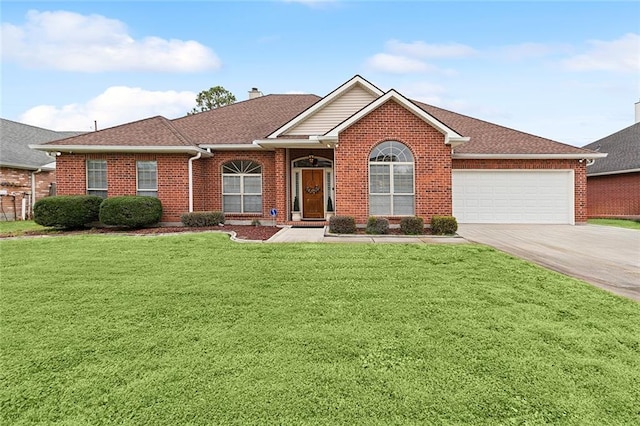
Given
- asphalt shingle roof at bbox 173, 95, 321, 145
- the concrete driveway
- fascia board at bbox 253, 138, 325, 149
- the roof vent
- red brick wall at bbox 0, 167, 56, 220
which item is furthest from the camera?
the roof vent

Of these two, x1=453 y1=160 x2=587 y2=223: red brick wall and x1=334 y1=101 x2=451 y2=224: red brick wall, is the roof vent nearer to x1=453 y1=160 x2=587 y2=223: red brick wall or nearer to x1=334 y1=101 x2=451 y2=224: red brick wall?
x1=334 y1=101 x2=451 y2=224: red brick wall

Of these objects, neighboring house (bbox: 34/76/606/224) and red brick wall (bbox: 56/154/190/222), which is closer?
neighboring house (bbox: 34/76/606/224)

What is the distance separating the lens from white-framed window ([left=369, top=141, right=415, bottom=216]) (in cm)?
1173

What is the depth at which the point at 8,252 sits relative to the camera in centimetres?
761

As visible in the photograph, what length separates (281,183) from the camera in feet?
44.0

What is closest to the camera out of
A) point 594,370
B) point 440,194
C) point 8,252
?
point 594,370

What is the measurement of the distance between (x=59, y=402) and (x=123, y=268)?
3.99 meters

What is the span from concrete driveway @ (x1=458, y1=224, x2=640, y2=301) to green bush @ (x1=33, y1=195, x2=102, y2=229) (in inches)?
529

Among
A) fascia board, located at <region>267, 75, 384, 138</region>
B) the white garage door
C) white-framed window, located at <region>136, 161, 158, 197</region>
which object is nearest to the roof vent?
fascia board, located at <region>267, 75, 384, 138</region>

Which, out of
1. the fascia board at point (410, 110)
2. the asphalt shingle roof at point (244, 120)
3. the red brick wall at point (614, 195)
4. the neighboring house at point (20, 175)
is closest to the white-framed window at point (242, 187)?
the asphalt shingle roof at point (244, 120)

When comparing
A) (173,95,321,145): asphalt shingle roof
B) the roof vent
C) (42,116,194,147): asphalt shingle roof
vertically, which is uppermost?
the roof vent

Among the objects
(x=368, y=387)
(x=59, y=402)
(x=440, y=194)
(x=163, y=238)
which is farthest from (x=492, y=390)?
(x=440, y=194)

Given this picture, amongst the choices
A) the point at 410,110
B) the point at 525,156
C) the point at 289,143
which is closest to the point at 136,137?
the point at 289,143

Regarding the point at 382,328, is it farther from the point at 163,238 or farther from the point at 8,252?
the point at 8,252
